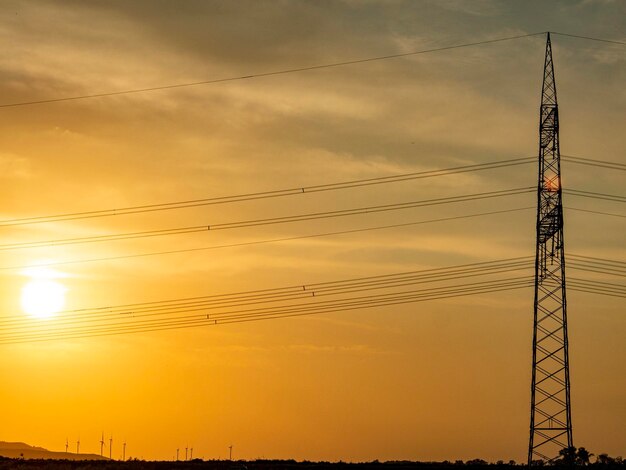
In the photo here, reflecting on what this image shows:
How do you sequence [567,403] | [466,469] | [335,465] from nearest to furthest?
[567,403]
[466,469]
[335,465]

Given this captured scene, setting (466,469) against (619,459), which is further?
(619,459)

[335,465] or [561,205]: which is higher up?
[561,205]

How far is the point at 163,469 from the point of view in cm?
12175

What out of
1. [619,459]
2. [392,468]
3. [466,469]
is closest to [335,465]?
[392,468]

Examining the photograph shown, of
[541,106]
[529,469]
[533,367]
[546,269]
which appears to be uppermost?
[541,106]

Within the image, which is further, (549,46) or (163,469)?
(163,469)

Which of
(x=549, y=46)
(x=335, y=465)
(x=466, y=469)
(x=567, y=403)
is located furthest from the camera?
(x=335, y=465)

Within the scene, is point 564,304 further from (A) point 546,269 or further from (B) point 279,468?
(B) point 279,468

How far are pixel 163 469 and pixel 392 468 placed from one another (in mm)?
26722

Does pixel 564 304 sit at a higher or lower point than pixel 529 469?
higher

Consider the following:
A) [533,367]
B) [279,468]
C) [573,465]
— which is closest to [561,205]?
[533,367]

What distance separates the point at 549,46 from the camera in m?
89.3

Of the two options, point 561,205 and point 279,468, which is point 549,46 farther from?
point 279,468

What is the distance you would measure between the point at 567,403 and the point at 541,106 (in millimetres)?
25484
